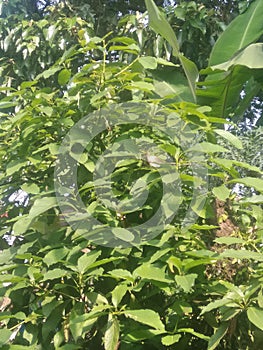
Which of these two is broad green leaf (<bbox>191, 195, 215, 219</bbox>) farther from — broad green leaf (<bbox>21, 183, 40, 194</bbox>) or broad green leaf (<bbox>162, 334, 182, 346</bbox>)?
broad green leaf (<bbox>21, 183, 40, 194</bbox>)

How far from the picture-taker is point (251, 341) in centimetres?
145

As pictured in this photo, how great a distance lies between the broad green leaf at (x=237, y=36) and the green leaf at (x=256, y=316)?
168 cm

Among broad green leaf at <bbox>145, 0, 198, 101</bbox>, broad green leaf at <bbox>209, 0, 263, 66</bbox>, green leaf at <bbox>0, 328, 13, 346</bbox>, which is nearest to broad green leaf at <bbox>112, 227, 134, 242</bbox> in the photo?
green leaf at <bbox>0, 328, 13, 346</bbox>

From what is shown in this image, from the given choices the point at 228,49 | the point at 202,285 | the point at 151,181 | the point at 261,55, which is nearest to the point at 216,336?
the point at 202,285

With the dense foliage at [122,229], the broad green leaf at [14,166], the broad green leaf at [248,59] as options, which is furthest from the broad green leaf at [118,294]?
the broad green leaf at [248,59]

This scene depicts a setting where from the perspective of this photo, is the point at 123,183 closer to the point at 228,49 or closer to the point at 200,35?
the point at 228,49

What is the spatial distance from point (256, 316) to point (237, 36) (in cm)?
184

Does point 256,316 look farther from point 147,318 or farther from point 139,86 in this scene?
point 139,86

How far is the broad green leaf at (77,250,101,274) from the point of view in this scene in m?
1.11

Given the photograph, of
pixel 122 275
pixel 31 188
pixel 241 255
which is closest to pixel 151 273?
pixel 122 275

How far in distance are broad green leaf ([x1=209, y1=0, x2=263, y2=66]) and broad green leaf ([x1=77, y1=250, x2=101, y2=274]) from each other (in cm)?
168

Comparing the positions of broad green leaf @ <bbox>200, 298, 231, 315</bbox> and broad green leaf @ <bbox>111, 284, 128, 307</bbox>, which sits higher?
broad green leaf @ <bbox>111, 284, 128, 307</bbox>

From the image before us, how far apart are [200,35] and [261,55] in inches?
53.6

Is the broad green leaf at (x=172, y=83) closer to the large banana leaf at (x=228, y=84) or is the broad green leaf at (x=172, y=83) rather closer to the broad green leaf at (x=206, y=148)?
the large banana leaf at (x=228, y=84)
